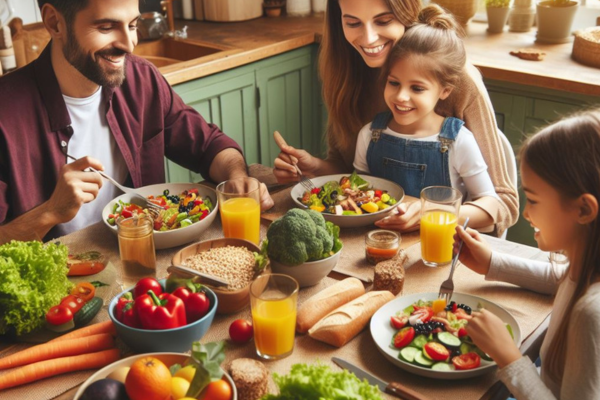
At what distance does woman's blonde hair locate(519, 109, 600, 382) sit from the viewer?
4.13 ft

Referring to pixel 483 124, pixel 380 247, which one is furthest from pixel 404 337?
pixel 483 124

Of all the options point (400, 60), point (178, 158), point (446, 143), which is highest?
point (400, 60)

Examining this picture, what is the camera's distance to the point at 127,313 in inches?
52.8

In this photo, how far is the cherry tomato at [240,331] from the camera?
1396mm

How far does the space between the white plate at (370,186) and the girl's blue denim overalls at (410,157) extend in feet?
0.39

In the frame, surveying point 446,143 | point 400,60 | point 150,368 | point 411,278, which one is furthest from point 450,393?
point 400,60

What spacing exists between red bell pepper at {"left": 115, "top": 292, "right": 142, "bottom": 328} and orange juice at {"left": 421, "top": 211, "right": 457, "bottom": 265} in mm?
755

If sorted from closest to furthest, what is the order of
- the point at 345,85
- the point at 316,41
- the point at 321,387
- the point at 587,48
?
the point at 321,387 → the point at 345,85 → the point at 587,48 → the point at 316,41

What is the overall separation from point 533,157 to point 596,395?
460mm

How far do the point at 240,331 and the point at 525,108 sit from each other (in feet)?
7.22

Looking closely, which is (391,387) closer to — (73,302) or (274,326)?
(274,326)

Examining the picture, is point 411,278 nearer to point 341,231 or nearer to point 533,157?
point 341,231

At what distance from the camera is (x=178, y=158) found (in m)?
2.53

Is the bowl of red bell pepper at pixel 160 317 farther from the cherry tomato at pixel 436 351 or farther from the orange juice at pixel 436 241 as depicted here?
the orange juice at pixel 436 241
